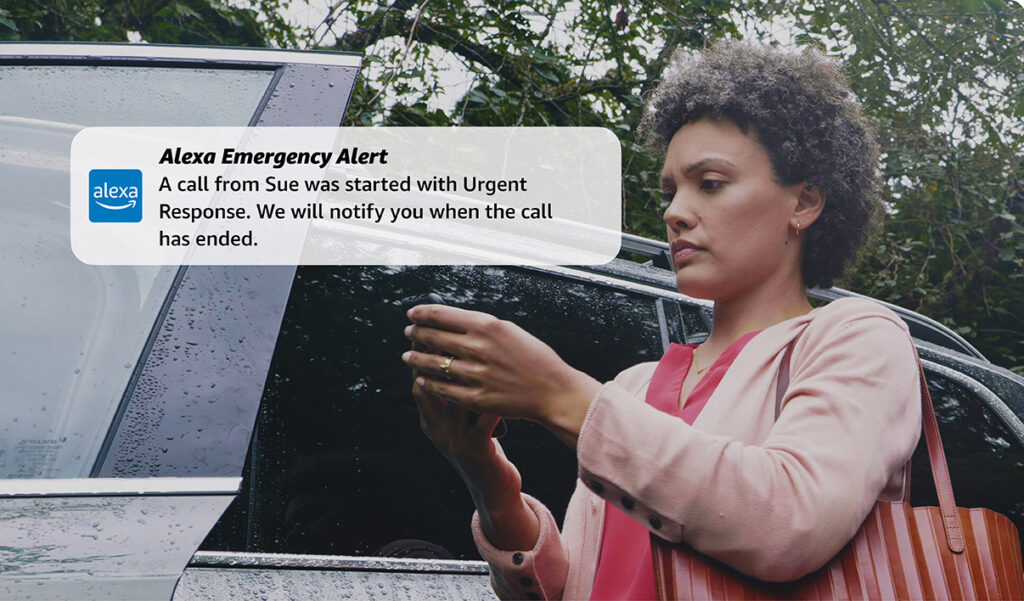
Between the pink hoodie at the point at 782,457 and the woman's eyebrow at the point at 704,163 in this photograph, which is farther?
the woman's eyebrow at the point at 704,163

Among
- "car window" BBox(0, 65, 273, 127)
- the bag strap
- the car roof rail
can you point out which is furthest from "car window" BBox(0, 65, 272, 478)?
the car roof rail

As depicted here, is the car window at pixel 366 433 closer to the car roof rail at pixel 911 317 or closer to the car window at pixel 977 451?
the car roof rail at pixel 911 317

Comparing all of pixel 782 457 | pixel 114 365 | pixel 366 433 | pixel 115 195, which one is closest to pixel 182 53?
pixel 115 195

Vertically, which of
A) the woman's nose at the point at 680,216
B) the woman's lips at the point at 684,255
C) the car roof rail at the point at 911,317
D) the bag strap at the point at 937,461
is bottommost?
the car roof rail at the point at 911,317

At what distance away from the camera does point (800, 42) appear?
4.52 m

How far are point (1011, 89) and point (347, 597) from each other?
4681 millimetres

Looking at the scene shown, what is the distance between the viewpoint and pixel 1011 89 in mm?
4586

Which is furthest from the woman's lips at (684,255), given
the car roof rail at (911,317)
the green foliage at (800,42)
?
the green foliage at (800,42)

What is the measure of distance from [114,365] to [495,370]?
1.94 ft

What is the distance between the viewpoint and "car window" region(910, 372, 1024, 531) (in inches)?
75.7

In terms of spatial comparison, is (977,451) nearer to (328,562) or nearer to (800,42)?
(328,562)

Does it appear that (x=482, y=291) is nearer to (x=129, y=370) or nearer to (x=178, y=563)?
(x=129, y=370)

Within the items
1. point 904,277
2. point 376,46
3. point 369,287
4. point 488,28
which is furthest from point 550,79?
point 369,287

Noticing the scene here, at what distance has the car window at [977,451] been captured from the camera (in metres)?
1.92
